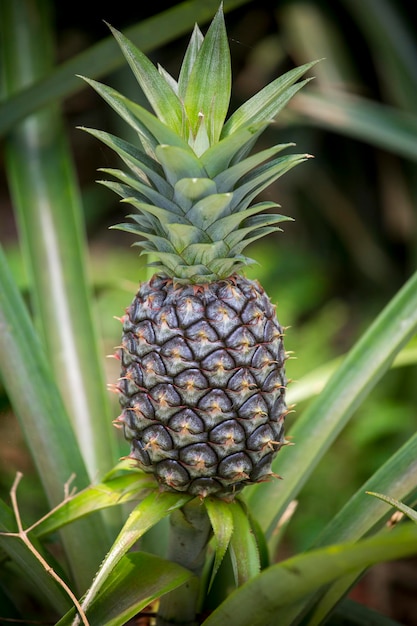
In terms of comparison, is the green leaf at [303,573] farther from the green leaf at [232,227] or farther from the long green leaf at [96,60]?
the long green leaf at [96,60]

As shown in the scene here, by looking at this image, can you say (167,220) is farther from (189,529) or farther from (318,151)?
(318,151)

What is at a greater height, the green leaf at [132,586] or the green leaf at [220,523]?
the green leaf at [220,523]

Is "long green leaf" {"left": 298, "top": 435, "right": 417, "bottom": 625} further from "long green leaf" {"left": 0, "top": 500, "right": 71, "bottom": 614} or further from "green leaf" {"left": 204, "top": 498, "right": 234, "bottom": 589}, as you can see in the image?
"long green leaf" {"left": 0, "top": 500, "right": 71, "bottom": 614}

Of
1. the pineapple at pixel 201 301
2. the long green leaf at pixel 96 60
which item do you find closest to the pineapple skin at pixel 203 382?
the pineapple at pixel 201 301

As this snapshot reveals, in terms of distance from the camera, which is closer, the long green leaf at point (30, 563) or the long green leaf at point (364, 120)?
the long green leaf at point (30, 563)

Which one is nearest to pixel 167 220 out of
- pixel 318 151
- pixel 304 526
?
pixel 304 526

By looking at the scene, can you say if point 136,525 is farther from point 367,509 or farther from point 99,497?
point 367,509
